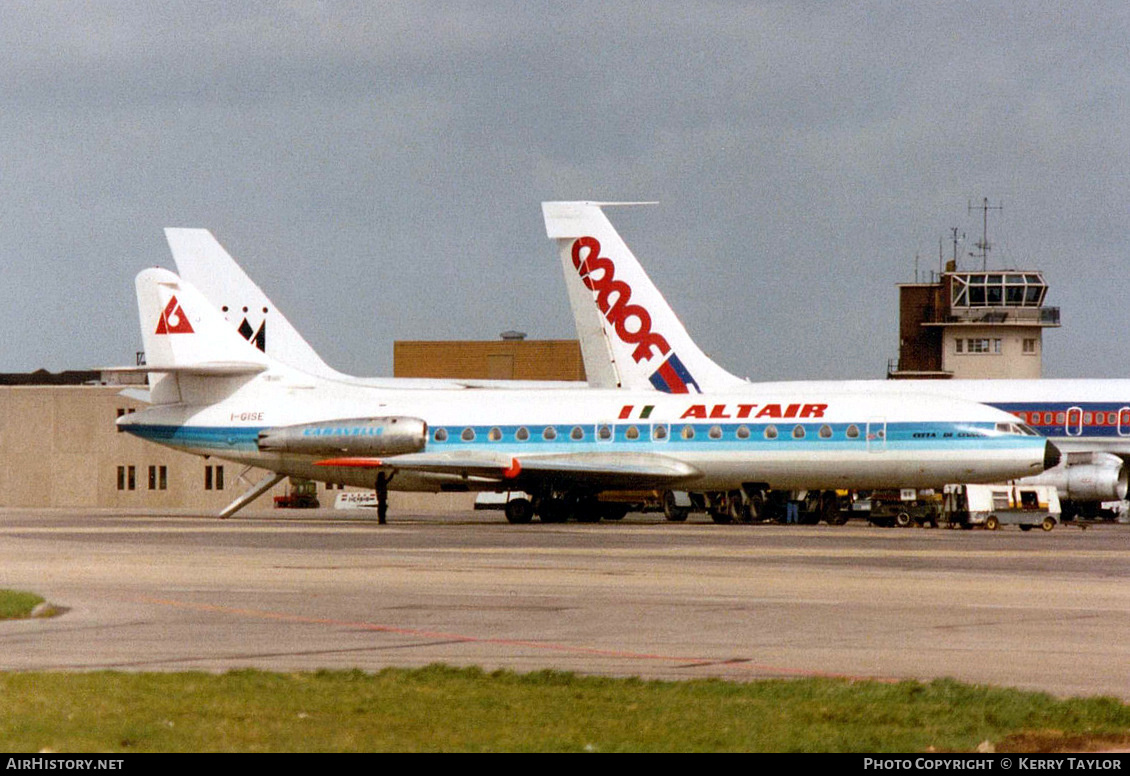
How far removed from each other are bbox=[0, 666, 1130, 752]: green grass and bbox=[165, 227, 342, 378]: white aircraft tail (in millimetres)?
59255

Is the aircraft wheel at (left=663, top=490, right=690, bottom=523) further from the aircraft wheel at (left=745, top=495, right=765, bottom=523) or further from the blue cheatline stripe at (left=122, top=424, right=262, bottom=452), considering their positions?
the blue cheatline stripe at (left=122, top=424, right=262, bottom=452)

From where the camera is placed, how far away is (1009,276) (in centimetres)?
12925

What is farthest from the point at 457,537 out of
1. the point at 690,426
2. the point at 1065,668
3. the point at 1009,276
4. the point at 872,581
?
the point at 1009,276

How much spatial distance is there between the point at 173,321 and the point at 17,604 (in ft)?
133

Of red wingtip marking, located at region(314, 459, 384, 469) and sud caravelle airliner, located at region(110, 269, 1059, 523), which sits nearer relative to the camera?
sud caravelle airliner, located at region(110, 269, 1059, 523)

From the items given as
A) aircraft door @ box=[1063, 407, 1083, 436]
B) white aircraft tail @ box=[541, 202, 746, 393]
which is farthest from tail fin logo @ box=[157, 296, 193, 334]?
aircraft door @ box=[1063, 407, 1083, 436]

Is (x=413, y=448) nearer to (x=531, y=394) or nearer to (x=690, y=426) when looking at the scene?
(x=531, y=394)

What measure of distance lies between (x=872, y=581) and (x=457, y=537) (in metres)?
19.0

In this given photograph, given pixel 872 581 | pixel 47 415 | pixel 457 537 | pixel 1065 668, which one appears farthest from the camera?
pixel 47 415

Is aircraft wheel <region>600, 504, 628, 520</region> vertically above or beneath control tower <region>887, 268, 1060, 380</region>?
beneath

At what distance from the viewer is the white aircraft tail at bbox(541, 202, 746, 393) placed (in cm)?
6688

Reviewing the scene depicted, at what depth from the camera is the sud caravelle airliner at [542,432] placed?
5222 cm

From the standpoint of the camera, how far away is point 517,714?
12586mm

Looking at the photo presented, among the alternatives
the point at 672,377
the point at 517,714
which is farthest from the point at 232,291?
A: the point at 517,714
